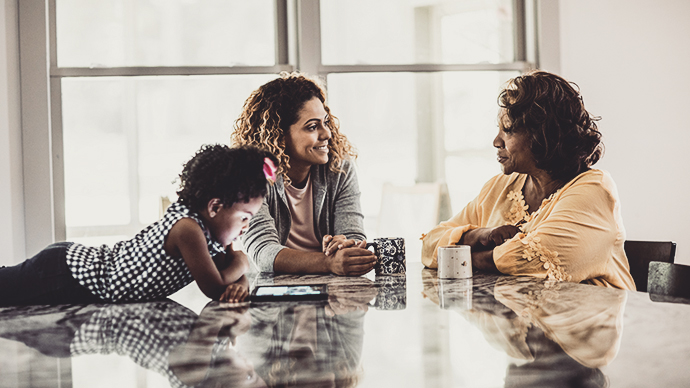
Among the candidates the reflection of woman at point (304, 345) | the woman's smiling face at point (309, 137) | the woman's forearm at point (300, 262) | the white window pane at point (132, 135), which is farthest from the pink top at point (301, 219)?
the white window pane at point (132, 135)

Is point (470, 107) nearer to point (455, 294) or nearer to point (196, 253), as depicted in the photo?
point (455, 294)

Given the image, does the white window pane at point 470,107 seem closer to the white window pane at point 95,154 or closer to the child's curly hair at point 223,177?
the white window pane at point 95,154

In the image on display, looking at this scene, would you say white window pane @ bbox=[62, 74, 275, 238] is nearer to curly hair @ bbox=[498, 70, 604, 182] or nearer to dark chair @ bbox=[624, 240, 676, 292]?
curly hair @ bbox=[498, 70, 604, 182]

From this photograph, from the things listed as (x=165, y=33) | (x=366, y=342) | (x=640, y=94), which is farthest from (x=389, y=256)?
(x=640, y=94)

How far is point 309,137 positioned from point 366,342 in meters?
1.37

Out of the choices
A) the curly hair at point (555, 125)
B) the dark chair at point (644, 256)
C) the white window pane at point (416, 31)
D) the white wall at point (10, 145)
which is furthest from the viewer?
the white window pane at point (416, 31)

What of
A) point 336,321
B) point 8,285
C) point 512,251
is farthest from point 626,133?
point 8,285

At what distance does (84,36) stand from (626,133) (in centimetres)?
324

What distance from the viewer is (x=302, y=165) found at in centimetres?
220

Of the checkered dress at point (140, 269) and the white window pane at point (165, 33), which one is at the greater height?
the white window pane at point (165, 33)

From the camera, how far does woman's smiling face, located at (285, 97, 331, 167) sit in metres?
2.13

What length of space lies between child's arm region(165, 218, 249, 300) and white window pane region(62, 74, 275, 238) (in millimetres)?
2201

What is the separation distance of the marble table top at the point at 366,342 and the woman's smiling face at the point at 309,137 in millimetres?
936

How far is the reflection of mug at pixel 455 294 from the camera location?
1.12m
